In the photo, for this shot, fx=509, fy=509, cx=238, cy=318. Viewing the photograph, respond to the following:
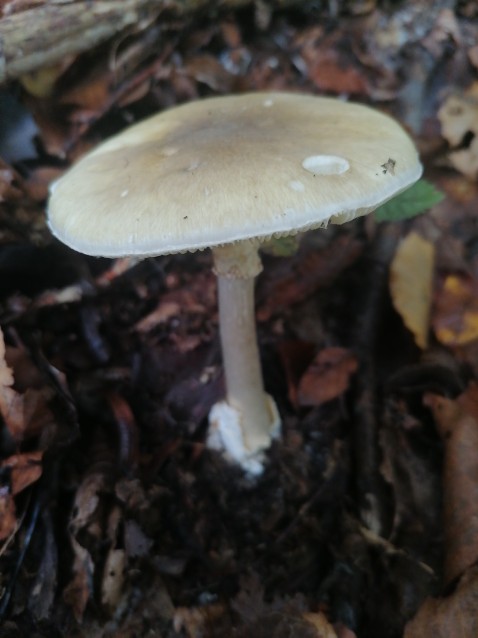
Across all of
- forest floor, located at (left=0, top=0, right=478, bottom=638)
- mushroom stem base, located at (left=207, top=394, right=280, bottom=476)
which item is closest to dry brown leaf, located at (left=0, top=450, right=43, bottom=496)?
forest floor, located at (left=0, top=0, right=478, bottom=638)

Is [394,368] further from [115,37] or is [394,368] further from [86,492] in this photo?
[115,37]

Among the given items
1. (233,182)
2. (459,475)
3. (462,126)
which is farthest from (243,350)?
(462,126)

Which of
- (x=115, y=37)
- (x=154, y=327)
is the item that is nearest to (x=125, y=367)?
(x=154, y=327)

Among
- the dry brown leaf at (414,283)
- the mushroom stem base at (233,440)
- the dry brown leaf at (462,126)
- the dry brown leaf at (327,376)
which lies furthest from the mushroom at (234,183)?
the dry brown leaf at (462,126)

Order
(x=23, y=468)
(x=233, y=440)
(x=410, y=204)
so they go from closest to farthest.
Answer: (x=23, y=468) → (x=233, y=440) → (x=410, y=204)

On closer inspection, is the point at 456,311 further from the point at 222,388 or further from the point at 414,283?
the point at 222,388

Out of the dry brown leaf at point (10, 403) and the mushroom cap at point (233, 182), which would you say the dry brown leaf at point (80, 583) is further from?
the mushroom cap at point (233, 182)

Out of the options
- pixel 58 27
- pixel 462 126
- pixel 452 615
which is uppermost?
pixel 58 27
